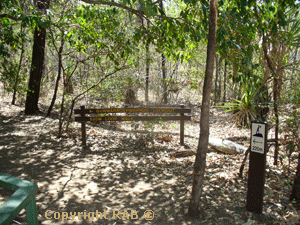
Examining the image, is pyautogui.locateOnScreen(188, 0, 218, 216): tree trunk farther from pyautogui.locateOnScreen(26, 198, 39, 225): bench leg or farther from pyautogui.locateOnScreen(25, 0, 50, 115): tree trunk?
pyautogui.locateOnScreen(25, 0, 50, 115): tree trunk

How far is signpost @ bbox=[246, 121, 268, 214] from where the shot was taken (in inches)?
130

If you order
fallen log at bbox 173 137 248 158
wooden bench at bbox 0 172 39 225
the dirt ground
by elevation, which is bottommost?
the dirt ground

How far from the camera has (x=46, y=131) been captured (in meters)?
7.59

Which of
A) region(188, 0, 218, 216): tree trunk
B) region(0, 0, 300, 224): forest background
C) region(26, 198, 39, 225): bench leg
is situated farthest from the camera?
region(0, 0, 300, 224): forest background

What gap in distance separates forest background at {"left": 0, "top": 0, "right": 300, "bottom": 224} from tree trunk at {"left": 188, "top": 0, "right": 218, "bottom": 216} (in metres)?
0.05

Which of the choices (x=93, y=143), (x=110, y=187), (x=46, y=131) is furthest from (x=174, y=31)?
(x=46, y=131)

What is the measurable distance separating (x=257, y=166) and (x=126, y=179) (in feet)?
8.05

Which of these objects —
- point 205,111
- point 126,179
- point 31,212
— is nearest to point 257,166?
point 205,111

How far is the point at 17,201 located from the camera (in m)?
1.56

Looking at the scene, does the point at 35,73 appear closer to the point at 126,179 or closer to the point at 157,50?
the point at 157,50

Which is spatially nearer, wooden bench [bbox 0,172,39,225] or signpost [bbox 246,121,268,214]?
wooden bench [bbox 0,172,39,225]

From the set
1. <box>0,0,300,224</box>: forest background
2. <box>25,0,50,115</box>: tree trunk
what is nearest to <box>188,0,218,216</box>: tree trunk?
<box>0,0,300,224</box>: forest background

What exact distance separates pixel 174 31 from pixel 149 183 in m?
2.98

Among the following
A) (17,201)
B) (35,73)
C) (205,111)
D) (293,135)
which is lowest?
(17,201)
